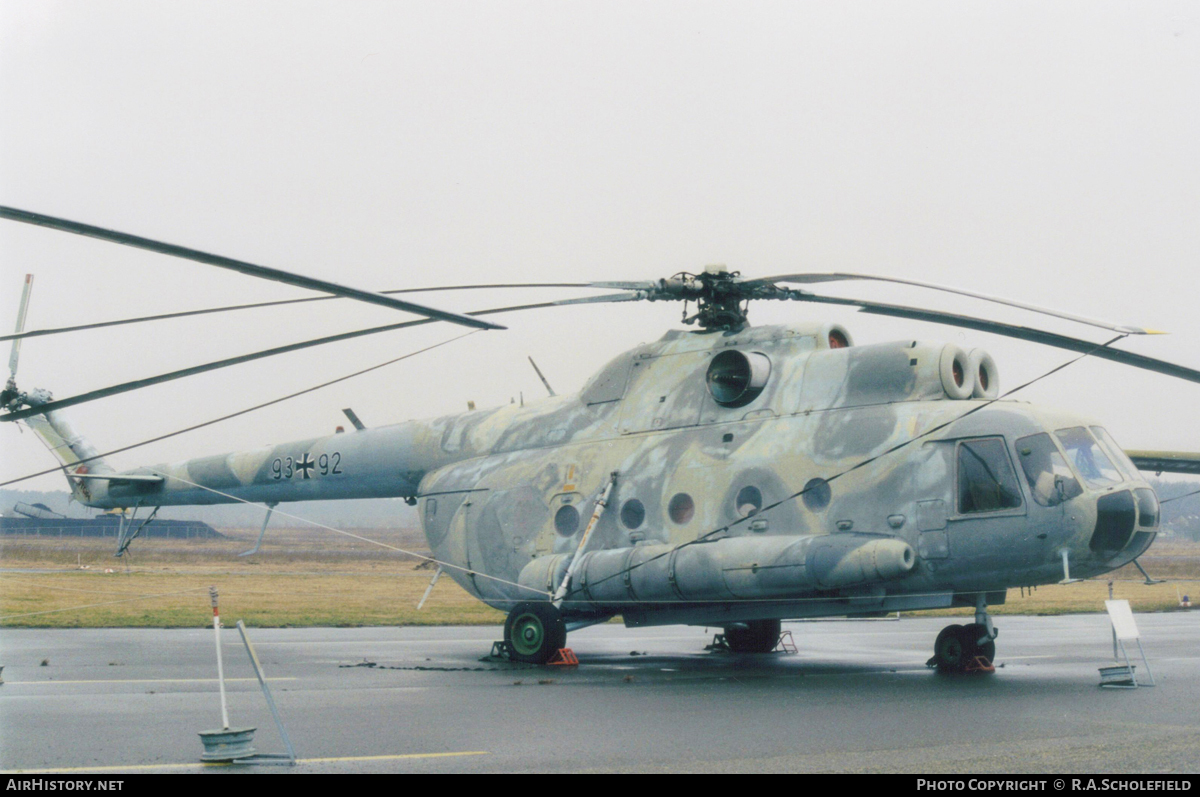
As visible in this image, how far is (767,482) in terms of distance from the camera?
49.4ft

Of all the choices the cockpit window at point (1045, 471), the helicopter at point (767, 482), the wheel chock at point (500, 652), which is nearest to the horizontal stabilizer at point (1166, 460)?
the helicopter at point (767, 482)

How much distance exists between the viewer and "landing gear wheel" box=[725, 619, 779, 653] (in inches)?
742

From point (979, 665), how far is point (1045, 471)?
2844mm

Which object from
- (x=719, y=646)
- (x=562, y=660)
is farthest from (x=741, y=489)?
(x=719, y=646)

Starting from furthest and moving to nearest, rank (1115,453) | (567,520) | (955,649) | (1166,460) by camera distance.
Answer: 1. (1166,460)
2. (567,520)
3. (955,649)
4. (1115,453)

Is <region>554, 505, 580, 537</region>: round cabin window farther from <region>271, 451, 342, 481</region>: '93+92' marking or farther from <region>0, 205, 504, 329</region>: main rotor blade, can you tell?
<region>0, 205, 504, 329</region>: main rotor blade

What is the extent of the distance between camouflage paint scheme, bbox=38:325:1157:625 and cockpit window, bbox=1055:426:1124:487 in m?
0.13

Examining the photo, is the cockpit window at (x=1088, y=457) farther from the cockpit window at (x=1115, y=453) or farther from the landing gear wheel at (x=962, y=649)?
the landing gear wheel at (x=962, y=649)

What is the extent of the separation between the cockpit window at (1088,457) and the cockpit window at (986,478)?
29.9 inches

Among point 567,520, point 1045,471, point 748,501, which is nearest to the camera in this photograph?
point 1045,471

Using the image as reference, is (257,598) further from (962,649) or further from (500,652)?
(962,649)

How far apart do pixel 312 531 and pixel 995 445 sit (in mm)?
121551

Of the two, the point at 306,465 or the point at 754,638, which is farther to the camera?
the point at 306,465

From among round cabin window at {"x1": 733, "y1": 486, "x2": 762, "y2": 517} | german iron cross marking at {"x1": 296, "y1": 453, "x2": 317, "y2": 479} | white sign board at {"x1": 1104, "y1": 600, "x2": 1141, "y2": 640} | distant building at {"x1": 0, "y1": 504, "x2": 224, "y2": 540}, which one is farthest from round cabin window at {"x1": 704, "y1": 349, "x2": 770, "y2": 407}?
distant building at {"x1": 0, "y1": 504, "x2": 224, "y2": 540}
